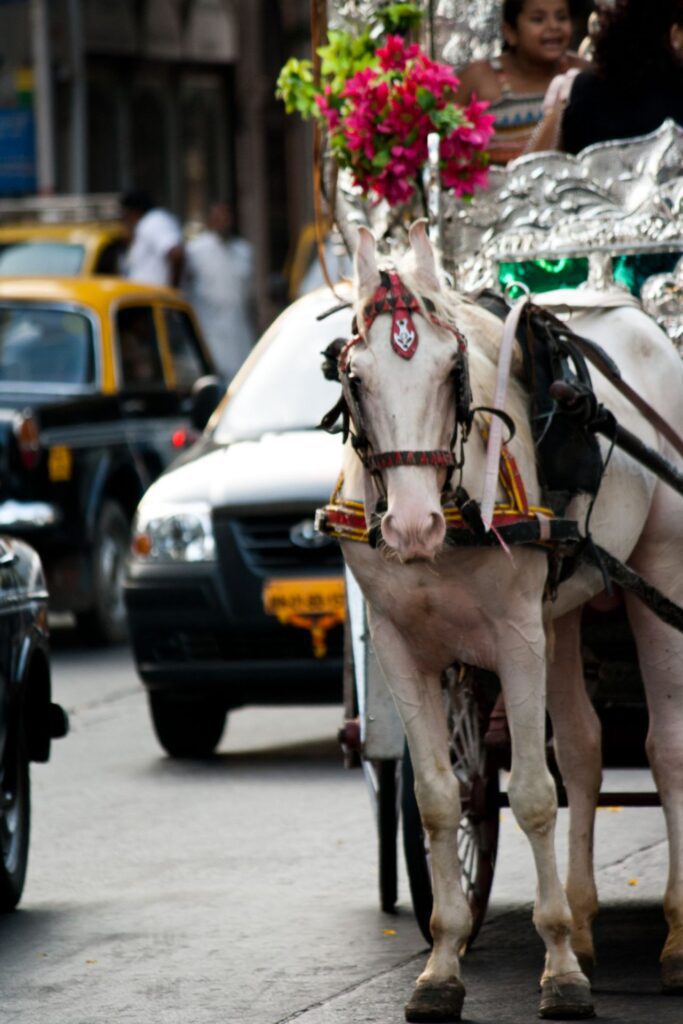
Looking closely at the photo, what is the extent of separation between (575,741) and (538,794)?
3.20 ft

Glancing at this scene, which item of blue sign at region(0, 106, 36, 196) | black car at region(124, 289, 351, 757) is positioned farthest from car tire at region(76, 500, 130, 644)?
blue sign at region(0, 106, 36, 196)

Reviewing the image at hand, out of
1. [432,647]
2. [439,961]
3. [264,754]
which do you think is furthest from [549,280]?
[264,754]

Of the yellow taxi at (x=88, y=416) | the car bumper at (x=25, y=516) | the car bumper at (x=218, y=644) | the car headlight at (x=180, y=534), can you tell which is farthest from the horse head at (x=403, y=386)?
the car bumper at (x=25, y=516)

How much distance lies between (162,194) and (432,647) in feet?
101

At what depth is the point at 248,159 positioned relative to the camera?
39781 mm

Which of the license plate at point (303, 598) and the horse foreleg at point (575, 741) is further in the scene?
the license plate at point (303, 598)

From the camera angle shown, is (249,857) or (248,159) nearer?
(249,857)

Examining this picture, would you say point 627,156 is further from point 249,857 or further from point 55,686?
point 55,686

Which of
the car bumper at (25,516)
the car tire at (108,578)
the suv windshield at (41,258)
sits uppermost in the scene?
the suv windshield at (41,258)

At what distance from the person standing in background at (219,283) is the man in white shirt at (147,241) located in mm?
1020

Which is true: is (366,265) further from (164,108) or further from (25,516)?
(164,108)

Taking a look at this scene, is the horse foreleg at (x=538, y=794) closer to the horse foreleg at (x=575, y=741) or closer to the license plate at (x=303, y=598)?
the horse foreleg at (x=575, y=741)

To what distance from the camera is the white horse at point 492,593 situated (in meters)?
6.15

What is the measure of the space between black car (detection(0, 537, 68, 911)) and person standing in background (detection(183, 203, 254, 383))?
16.6 metres
